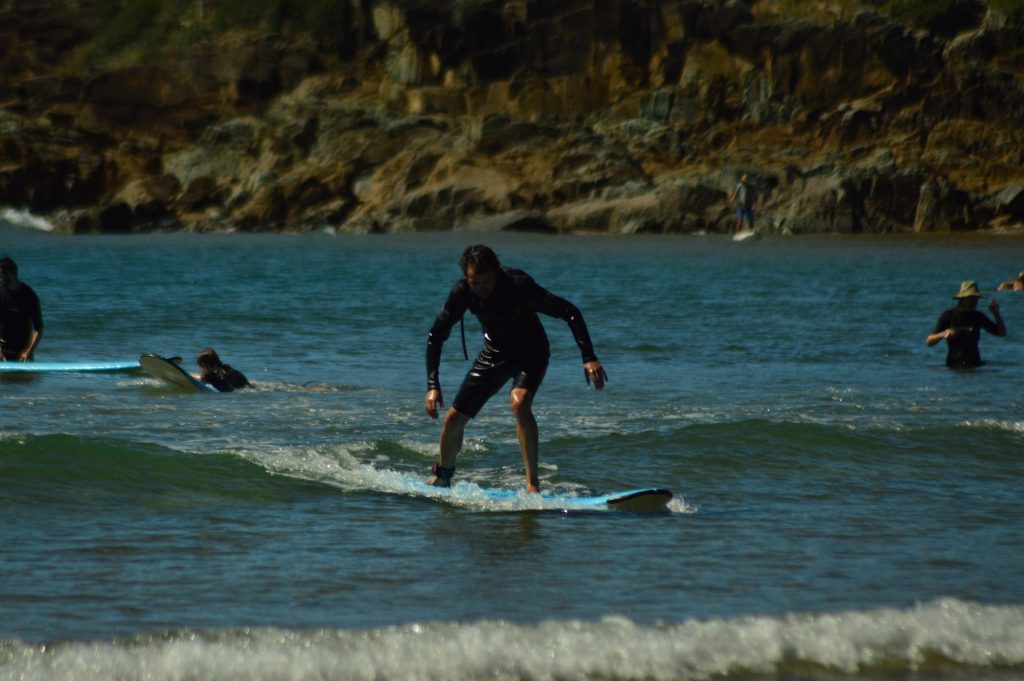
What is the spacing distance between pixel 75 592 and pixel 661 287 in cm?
2741

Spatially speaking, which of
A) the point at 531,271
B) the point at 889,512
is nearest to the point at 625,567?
the point at 889,512

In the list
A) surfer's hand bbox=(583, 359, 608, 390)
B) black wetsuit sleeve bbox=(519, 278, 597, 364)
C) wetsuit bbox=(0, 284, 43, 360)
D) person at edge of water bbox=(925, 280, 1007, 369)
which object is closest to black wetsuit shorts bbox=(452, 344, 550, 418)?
black wetsuit sleeve bbox=(519, 278, 597, 364)

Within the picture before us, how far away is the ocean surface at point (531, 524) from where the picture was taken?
5.95 meters

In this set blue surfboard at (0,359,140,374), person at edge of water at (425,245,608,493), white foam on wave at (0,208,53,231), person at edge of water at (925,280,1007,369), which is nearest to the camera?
person at edge of water at (425,245,608,493)

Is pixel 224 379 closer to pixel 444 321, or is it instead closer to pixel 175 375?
pixel 175 375

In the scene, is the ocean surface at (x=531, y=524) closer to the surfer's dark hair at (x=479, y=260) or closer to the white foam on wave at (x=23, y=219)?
the surfer's dark hair at (x=479, y=260)

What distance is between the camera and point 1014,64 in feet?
228

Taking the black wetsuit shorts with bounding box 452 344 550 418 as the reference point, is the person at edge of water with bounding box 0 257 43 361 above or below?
below

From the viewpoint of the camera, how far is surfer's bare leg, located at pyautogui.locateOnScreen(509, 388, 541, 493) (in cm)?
876

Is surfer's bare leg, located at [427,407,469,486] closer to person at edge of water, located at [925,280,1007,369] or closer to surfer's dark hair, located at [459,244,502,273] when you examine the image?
surfer's dark hair, located at [459,244,502,273]

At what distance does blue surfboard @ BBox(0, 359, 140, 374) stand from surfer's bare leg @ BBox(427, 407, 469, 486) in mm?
7512

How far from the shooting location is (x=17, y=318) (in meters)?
16.1

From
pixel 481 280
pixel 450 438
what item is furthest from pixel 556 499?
pixel 481 280

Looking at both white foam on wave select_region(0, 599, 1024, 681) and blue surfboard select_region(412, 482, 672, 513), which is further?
blue surfboard select_region(412, 482, 672, 513)
